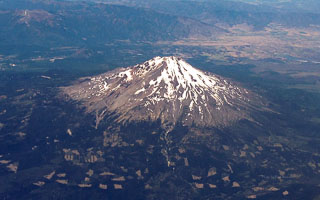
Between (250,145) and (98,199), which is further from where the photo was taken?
(250,145)

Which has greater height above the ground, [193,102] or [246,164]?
[193,102]

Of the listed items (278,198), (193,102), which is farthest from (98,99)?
(278,198)

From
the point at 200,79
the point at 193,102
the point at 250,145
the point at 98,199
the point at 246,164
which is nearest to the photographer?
the point at 98,199

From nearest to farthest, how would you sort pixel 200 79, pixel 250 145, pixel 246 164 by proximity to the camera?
pixel 246 164 → pixel 250 145 → pixel 200 79

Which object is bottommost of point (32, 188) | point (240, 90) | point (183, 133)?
point (32, 188)

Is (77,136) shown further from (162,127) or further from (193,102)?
(193,102)

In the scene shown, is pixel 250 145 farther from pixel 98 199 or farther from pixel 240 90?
pixel 98 199

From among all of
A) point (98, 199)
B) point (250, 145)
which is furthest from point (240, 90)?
point (98, 199)
